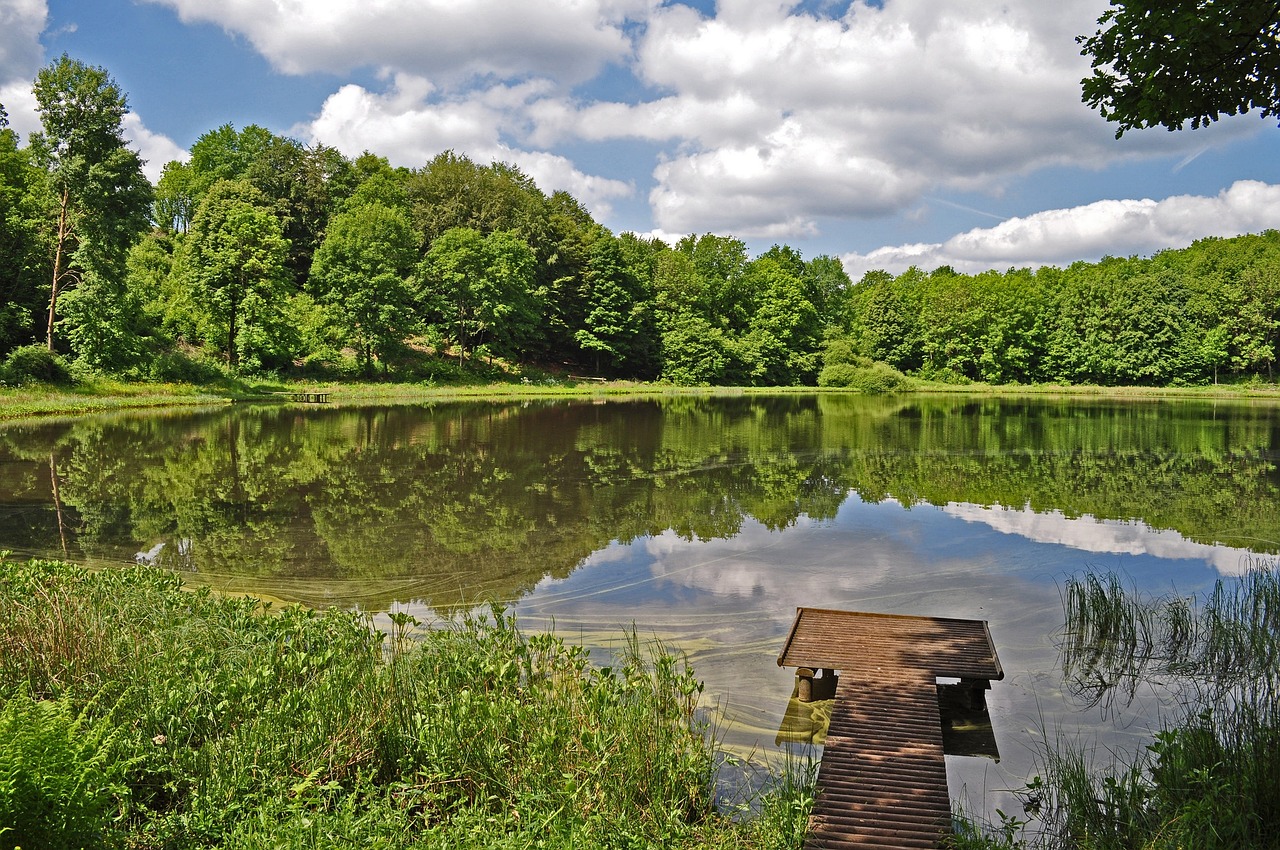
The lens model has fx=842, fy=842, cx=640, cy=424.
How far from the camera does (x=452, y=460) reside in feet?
83.4

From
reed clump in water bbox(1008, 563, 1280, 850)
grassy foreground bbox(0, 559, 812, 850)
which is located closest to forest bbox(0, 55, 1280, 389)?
grassy foreground bbox(0, 559, 812, 850)

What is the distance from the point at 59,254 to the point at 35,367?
6.25 m

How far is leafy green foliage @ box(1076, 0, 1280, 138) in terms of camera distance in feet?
25.0

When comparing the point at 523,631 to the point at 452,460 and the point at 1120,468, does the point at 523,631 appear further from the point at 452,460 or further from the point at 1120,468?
the point at 1120,468

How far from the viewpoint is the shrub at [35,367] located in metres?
36.3

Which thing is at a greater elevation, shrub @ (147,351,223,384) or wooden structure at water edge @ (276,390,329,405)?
shrub @ (147,351,223,384)

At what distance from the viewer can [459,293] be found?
63.1m

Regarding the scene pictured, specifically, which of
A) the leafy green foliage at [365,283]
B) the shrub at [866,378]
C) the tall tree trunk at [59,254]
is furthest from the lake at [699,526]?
the shrub at [866,378]

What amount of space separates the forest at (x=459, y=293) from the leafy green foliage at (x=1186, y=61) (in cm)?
4208

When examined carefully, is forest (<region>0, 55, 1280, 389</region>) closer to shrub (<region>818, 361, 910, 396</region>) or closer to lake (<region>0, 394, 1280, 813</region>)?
shrub (<region>818, 361, 910, 396</region>)

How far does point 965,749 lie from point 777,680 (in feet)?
6.78

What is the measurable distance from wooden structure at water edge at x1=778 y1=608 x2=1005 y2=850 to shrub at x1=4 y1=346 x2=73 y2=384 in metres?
39.2

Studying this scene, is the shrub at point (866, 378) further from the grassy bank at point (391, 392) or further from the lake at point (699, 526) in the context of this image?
the lake at point (699, 526)

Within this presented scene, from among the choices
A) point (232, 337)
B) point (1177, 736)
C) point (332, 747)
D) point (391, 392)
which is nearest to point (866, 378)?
point (391, 392)
